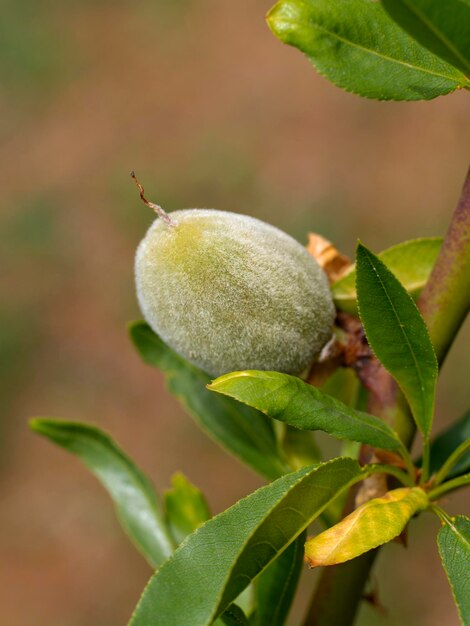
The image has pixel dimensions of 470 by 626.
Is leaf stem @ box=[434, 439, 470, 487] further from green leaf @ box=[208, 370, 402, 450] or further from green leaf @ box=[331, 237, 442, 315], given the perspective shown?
green leaf @ box=[331, 237, 442, 315]

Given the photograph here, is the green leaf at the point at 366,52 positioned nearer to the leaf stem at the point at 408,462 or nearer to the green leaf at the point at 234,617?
the leaf stem at the point at 408,462

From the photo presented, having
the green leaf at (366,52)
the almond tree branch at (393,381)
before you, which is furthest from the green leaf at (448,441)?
the green leaf at (366,52)

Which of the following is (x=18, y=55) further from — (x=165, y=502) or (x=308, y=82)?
(x=165, y=502)

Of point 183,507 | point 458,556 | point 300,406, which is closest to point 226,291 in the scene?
point 300,406

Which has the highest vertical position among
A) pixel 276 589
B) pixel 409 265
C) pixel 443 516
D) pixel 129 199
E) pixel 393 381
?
pixel 129 199

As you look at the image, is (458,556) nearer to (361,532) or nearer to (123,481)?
(361,532)

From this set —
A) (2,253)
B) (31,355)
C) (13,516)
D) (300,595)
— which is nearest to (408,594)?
(300,595)

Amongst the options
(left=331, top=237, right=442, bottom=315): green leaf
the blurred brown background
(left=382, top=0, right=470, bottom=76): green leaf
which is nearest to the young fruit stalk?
(left=331, top=237, right=442, bottom=315): green leaf

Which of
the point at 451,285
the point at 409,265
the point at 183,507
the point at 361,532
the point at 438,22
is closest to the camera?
the point at 438,22
